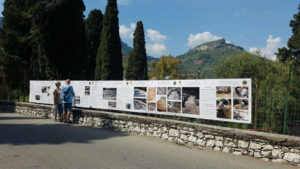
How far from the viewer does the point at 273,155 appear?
19.4 feet

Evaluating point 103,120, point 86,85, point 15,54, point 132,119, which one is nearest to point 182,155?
point 132,119

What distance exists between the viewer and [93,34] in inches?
1329

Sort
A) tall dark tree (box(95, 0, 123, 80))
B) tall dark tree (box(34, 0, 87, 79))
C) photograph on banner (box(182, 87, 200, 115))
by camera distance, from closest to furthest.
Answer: photograph on banner (box(182, 87, 200, 115)), tall dark tree (box(34, 0, 87, 79)), tall dark tree (box(95, 0, 123, 80))

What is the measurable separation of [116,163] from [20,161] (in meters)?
1.97

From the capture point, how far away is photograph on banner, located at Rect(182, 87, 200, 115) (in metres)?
7.84

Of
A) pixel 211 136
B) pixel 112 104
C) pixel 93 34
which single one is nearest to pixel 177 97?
pixel 211 136

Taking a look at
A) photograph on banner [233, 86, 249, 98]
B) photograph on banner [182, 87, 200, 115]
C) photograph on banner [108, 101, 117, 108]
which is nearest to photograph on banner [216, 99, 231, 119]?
photograph on banner [233, 86, 249, 98]

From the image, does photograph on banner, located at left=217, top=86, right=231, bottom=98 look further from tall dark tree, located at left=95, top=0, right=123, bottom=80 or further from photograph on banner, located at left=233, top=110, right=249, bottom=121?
tall dark tree, located at left=95, top=0, right=123, bottom=80

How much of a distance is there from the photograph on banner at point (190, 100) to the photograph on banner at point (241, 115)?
3.92 ft

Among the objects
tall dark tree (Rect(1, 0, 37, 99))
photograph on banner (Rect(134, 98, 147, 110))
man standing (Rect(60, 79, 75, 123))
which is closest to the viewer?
photograph on banner (Rect(134, 98, 147, 110))

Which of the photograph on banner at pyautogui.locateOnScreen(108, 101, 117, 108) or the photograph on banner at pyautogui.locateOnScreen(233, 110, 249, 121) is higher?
the photograph on banner at pyautogui.locateOnScreen(108, 101, 117, 108)

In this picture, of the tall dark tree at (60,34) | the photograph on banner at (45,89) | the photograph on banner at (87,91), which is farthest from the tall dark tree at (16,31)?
the photograph on banner at (87,91)

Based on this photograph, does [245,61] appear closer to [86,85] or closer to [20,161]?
[86,85]

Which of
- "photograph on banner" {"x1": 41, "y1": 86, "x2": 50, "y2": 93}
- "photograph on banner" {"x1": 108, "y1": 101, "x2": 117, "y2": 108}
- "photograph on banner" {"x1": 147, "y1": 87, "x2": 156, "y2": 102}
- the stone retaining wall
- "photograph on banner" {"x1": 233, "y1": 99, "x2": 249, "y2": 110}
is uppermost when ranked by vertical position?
"photograph on banner" {"x1": 41, "y1": 86, "x2": 50, "y2": 93}
